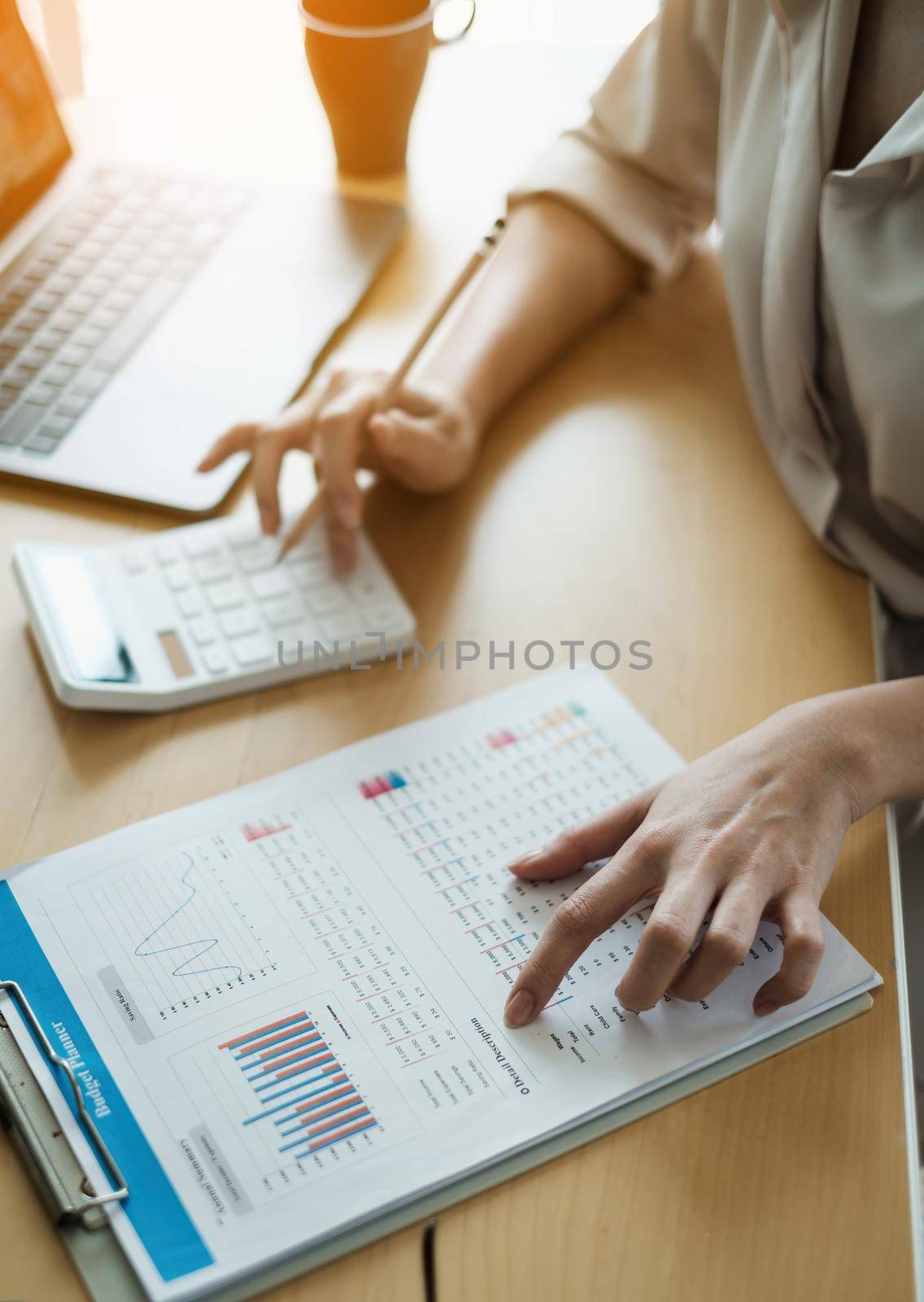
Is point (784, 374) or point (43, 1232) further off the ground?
point (784, 374)

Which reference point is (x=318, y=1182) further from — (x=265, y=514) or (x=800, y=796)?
(x=265, y=514)

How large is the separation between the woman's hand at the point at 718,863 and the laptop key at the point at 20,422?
0.46 m

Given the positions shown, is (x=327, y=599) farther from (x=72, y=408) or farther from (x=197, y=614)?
(x=72, y=408)

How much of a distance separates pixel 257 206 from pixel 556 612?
52 centimetres

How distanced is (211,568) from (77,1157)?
14.5 inches

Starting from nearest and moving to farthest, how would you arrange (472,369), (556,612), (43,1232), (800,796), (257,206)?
(43,1232) < (800,796) < (556,612) < (472,369) < (257,206)

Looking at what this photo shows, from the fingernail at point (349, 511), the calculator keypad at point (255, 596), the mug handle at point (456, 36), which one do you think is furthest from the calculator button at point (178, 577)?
the mug handle at point (456, 36)

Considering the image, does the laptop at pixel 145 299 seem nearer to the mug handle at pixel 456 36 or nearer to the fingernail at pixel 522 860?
the mug handle at pixel 456 36

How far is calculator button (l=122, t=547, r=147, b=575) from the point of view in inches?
27.6

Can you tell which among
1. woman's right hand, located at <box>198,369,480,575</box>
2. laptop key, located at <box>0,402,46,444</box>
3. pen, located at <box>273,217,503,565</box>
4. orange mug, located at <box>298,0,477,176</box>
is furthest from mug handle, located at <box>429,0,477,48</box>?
laptop key, located at <box>0,402,46,444</box>

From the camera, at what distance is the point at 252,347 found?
87 cm

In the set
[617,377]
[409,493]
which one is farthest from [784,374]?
[409,493]

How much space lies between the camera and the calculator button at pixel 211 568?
71 centimetres

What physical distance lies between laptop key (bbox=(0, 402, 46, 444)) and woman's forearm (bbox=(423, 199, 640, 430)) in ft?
0.91
